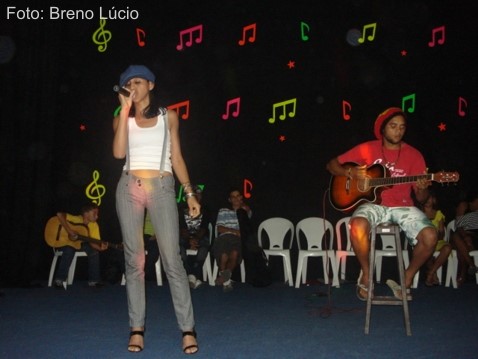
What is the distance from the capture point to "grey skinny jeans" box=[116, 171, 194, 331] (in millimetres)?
2803

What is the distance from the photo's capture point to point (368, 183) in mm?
3910

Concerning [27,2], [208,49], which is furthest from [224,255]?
[27,2]

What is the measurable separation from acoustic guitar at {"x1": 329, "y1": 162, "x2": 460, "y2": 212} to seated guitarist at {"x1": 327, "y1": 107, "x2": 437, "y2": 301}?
0.11 ft

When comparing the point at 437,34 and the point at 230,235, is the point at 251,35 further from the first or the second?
the point at 230,235

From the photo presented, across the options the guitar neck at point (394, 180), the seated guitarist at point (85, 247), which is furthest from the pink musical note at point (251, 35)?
the guitar neck at point (394, 180)

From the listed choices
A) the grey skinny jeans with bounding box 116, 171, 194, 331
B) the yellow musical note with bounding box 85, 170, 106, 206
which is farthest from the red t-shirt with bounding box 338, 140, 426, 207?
the yellow musical note with bounding box 85, 170, 106, 206

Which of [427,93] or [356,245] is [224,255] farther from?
[427,93]

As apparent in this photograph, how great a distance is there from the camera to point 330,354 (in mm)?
2781

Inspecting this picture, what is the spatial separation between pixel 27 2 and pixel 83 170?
88.0 inches

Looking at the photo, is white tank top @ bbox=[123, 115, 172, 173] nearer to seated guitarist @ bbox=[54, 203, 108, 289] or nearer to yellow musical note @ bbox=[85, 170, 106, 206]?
seated guitarist @ bbox=[54, 203, 108, 289]

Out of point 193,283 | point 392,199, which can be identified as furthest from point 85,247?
point 392,199

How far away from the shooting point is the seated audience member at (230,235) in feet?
20.5

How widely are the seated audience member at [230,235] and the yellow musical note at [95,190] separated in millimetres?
1761

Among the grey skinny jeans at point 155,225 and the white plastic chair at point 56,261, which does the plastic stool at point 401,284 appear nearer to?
the grey skinny jeans at point 155,225
